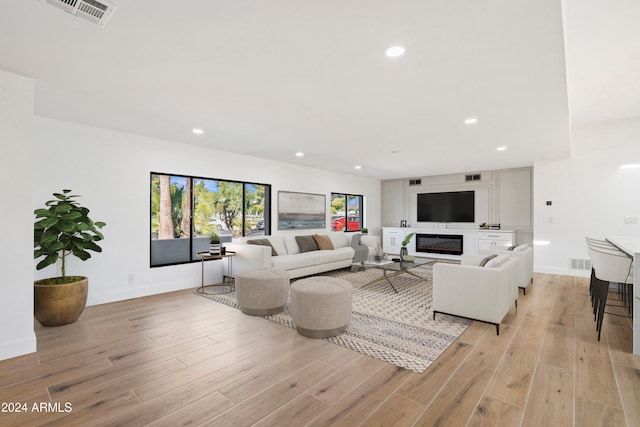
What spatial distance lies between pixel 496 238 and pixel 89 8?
27.2 feet

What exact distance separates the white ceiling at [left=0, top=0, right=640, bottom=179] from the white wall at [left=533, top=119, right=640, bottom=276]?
1.14 meters

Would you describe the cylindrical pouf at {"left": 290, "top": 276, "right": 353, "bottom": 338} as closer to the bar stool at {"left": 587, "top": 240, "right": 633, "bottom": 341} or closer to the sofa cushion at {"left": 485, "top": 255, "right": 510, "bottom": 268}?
the sofa cushion at {"left": 485, "top": 255, "right": 510, "bottom": 268}

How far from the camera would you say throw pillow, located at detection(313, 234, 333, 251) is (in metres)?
6.45

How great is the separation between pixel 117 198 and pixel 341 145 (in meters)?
3.44

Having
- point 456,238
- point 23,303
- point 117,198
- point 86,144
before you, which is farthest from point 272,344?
point 456,238

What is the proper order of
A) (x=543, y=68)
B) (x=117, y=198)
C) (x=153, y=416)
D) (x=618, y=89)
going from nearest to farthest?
(x=153, y=416) < (x=543, y=68) < (x=618, y=89) < (x=117, y=198)

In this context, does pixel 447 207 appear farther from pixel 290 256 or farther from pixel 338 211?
pixel 290 256

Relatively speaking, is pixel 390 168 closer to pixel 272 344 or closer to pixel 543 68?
pixel 543 68

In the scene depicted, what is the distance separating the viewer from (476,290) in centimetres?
317

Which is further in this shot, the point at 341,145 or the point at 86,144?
the point at 341,145

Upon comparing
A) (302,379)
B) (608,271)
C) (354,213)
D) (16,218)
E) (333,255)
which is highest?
Answer: (354,213)

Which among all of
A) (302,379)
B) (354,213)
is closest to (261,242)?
(302,379)

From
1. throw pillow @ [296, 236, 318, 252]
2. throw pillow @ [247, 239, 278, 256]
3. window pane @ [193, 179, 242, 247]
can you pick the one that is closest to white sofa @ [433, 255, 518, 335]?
throw pillow @ [247, 239, 278, 256]

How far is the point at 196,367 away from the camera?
2396 millimetres
